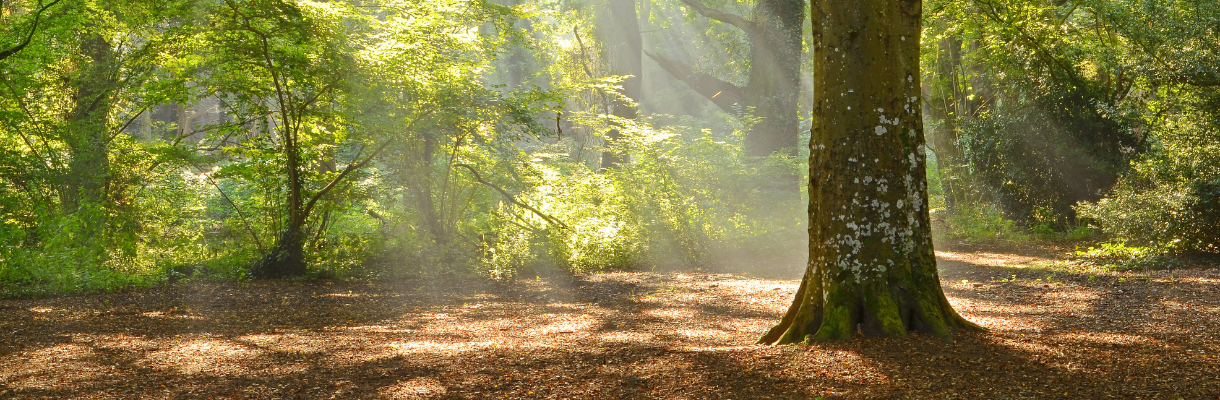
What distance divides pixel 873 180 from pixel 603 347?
219cm

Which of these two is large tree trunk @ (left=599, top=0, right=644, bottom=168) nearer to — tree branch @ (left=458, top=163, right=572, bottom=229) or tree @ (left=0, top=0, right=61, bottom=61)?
tree branch @ (left=458, top=163, right=572, bottom=229)

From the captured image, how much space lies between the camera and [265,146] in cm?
1069

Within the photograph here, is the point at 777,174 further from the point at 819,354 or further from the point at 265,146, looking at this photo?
the point at 819,354

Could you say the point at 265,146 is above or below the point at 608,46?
below

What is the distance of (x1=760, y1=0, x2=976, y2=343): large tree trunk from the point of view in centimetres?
492

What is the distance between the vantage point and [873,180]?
4906 millimetres

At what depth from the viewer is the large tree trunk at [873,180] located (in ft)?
16.1

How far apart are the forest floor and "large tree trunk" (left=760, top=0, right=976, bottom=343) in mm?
259

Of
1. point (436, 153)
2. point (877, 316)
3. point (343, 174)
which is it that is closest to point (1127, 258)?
point (877, 316)

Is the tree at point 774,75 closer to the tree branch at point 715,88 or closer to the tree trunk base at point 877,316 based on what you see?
the tree branch at point 715,88

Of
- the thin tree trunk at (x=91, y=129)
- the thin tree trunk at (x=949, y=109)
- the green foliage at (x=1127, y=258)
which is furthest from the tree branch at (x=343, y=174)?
the thin tree trunk at (x=949, y=109)

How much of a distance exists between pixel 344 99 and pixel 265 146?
49.0 inches

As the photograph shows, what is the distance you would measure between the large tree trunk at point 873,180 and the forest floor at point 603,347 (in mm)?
259

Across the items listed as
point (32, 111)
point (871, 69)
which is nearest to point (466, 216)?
point (32, 111)
